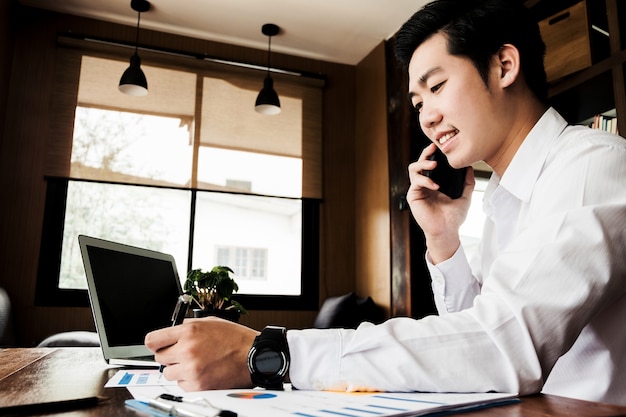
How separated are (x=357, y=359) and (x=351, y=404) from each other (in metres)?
0.12

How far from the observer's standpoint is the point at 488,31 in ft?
3.94

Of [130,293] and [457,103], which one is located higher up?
[457,103]

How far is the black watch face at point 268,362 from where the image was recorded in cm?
71

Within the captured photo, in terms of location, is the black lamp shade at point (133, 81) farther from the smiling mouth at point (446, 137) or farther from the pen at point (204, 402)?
the pen at point (204, 402)

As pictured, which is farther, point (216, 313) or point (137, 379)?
point (216, 313)

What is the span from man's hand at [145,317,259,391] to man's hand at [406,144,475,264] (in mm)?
780

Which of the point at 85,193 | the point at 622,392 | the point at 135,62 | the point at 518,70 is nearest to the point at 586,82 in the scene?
the point at 518,70

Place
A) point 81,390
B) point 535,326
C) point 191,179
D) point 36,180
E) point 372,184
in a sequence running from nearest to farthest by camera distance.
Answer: point 535,326
point 81,390
point 36,180
point 191,179
point 372,184

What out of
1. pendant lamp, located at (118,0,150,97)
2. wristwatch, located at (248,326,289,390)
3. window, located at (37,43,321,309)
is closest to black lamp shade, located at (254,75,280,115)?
window, located at (37,43,321,309)

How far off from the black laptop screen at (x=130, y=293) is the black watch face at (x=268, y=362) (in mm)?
665

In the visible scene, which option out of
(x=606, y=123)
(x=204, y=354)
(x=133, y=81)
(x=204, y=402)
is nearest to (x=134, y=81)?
(x=133, y=81)

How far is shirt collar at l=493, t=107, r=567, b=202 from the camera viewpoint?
1028 mm

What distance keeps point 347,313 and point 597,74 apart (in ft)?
7.98

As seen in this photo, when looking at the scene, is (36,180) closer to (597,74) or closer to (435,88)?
(435,88)
